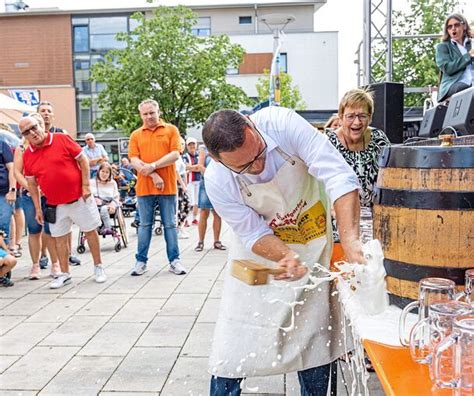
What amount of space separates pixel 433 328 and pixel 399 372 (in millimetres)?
120

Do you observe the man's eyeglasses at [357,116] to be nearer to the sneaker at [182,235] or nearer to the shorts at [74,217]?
the shorts at [74,217]

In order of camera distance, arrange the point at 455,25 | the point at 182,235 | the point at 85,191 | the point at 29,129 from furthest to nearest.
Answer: the point at 182,235, the point at 85,191, the point at 29,129, the point at 455,25

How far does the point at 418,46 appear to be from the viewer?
65.8ft

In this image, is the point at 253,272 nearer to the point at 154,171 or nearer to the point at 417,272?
the point at 417,272

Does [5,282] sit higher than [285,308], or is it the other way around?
[285,308]

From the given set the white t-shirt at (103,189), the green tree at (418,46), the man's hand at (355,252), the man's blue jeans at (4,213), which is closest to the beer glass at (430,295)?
the man's hand at (355,252)

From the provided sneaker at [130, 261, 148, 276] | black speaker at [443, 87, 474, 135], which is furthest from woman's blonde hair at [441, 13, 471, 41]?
sneaker at [130, 261, 148, 276]

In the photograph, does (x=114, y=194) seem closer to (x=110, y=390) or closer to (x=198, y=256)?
(x=198, y=256)

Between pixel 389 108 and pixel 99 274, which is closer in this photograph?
pixel 99 274

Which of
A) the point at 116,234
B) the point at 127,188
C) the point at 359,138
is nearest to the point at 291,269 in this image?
the point at 359,138

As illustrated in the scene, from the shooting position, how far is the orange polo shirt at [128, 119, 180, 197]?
19.0 ft

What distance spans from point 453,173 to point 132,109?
962 inches

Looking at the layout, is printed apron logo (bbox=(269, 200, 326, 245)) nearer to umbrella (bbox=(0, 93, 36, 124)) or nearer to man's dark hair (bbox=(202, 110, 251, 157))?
man's dark hair (bbox=(202, 110, 251, 157))

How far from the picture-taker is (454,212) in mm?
1466
